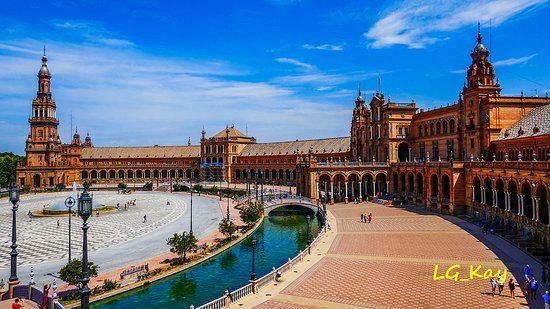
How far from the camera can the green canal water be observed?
101 ft

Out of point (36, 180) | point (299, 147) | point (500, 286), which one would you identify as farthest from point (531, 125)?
point (36, 180)

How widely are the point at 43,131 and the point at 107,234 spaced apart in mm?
89892

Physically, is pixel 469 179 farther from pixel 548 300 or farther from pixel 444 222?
pixel 548 300

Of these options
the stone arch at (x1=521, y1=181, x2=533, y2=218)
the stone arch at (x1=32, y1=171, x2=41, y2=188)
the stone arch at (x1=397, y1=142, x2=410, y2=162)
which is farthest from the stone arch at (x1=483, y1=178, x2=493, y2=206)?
the stone arch at (x1=32, y1=171, x2=41, y2=188)

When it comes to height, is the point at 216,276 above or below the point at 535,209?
below

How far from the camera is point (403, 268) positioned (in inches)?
1236

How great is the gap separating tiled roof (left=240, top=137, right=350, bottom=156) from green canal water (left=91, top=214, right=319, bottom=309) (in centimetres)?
5188

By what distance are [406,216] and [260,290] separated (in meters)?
34.6

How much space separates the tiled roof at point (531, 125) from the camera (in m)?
48.1

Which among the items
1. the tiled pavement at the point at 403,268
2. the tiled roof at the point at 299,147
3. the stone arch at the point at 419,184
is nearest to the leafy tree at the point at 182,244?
the tiled pavement at the point at 403,268

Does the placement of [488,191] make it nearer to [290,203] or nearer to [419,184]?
[419,184]

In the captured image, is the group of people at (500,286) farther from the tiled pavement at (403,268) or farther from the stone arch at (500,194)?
the stone arch at (500,194)

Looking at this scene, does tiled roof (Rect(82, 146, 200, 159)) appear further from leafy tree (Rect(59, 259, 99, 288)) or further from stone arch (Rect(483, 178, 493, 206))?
leafy tree (Rect(59, 259, 99, 288))

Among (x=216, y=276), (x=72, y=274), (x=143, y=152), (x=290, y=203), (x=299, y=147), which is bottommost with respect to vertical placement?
(x=216, y=276)
